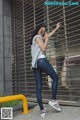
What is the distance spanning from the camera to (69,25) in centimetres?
837

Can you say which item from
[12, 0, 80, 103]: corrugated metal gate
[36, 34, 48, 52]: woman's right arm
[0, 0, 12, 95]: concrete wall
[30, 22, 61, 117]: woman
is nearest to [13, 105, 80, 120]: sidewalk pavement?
[30, 22, 61, 117]: woman

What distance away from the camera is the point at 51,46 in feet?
29.4

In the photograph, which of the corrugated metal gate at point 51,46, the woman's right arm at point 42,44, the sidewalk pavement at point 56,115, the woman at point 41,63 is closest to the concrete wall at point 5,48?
the corrugated metal gate at point 51,46

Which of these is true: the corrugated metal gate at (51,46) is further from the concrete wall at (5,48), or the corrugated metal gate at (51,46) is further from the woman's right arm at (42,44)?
the woman's right arm at (42,44)

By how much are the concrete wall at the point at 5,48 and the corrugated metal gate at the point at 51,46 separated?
0.14 m

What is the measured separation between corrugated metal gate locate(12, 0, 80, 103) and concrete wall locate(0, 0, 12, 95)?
0.46ft

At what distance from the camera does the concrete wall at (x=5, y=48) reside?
10945 mm

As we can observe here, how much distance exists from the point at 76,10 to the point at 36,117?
2.87m

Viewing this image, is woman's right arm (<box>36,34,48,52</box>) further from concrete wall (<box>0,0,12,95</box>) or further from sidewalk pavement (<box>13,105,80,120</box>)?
concrete wall (<box>0,0,12,95</box>)

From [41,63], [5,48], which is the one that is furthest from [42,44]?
[5,48]

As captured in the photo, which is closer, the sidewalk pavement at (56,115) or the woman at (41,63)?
the sidewalk pavement at (56,115)

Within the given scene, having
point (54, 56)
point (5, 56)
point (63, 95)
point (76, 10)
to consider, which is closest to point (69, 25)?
point (76, 10)

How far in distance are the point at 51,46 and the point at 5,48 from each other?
2.60m

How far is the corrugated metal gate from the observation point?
8.12m
